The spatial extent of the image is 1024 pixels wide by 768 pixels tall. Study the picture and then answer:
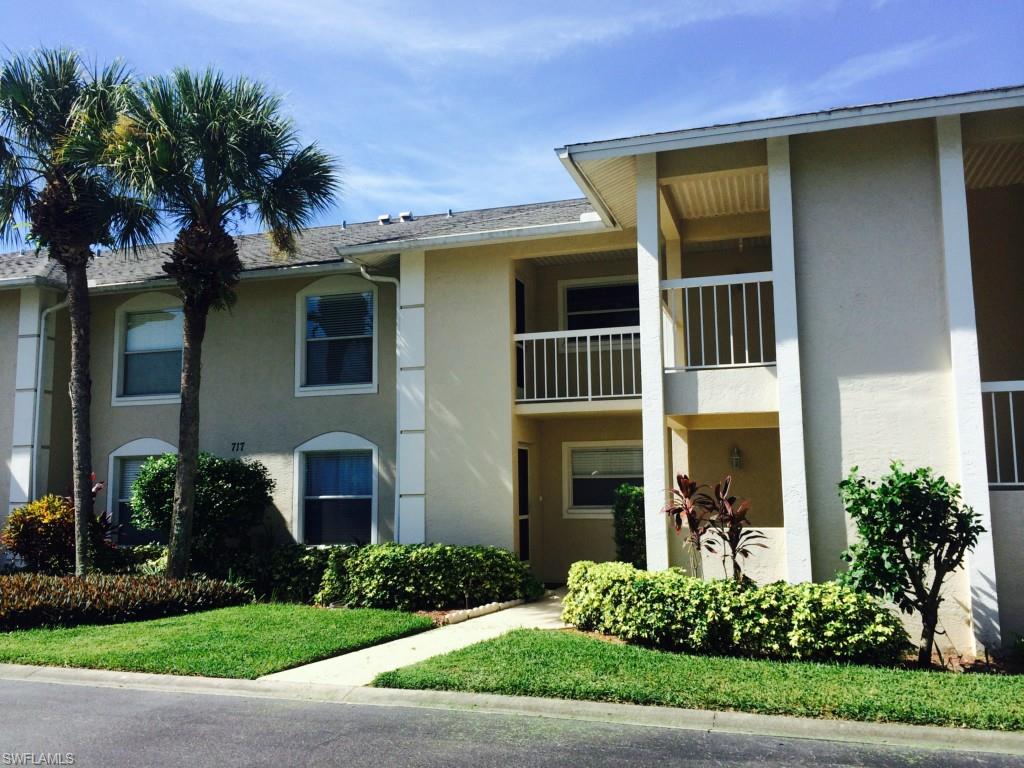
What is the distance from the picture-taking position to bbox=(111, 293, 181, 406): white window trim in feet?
55.2

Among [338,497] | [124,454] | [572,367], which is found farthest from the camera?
[124,454]

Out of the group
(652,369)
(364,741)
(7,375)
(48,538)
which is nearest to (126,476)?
(48,538)

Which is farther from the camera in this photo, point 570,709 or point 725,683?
point 725,683

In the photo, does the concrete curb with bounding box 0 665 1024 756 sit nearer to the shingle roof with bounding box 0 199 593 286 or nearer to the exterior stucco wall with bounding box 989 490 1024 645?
the exterior stucco wall with bounding box 989 490 1024 645

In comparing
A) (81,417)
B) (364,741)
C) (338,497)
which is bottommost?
(364,741)

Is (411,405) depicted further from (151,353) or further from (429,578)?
(151,353)

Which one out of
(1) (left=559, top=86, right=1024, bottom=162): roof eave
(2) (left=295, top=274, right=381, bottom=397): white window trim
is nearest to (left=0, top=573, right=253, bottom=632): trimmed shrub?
(2) (left=295, top=274, right=381, bottom=397): white window trim

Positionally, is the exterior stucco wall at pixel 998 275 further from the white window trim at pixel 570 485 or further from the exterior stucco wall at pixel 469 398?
the exterior stucco wall at pixel 469 398

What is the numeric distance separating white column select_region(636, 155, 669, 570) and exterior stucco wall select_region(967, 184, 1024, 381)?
4.69 m

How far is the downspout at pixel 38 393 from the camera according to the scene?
16.5m

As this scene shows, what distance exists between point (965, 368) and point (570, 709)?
590 cm

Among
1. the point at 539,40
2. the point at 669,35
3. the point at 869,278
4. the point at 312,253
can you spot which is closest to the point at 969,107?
the point at 869,278

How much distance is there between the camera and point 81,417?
1458 centimetres

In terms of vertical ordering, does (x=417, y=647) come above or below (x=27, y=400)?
below
